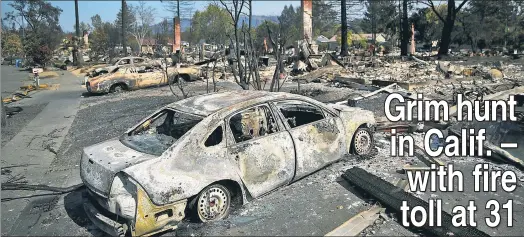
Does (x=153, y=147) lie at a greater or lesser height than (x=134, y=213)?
greater

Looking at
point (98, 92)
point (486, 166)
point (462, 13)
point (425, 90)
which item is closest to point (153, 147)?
point (486, 166)

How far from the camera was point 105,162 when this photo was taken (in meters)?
4.47

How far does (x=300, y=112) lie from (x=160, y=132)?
83.1 inches

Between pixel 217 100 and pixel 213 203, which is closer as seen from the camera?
pixel 213 203

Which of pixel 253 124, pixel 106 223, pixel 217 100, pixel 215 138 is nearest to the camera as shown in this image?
pixel 106 223

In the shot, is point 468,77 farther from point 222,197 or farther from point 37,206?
point 37,206

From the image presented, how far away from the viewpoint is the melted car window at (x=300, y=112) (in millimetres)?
5802

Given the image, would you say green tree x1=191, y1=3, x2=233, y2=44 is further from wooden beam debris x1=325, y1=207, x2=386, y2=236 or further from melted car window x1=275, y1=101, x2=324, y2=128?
wooden beam debris x1=325, y1=207, x2=386, y2=236

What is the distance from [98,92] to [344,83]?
403 inches

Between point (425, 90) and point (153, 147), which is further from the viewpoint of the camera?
point (425, 90)

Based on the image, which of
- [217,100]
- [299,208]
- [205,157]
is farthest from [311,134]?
[205,157]

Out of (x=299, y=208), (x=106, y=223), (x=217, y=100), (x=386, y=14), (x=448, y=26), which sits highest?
(x=386, y=14)

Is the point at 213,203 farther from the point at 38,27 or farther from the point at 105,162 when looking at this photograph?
the point at 38,27

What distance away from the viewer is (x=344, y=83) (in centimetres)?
1645
